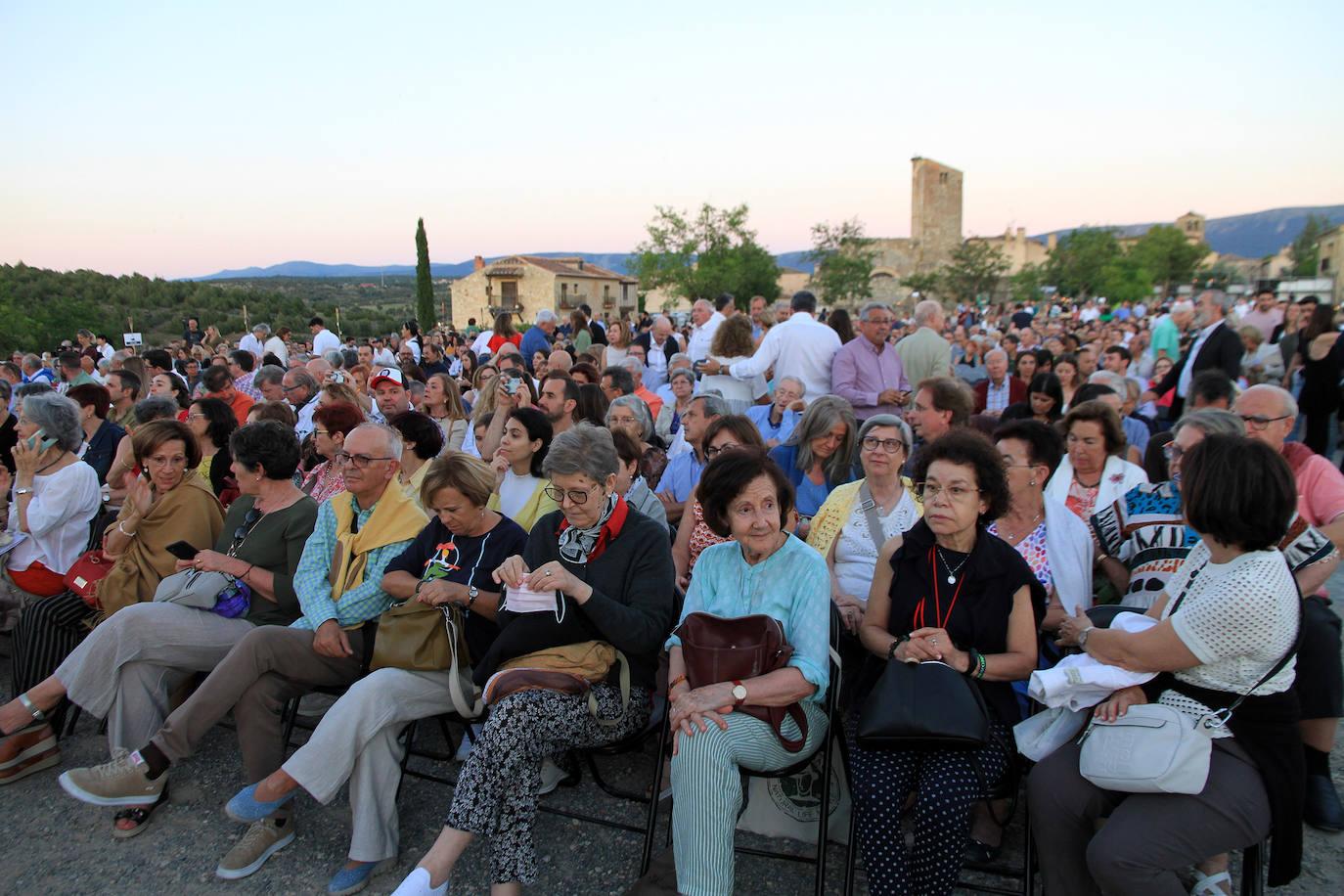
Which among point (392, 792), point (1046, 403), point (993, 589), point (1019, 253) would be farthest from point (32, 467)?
point (1019, 253)

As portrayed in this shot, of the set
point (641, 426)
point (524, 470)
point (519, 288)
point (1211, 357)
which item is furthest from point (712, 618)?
point (519, 288)

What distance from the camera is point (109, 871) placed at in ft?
9.53

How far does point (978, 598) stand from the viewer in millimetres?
2652

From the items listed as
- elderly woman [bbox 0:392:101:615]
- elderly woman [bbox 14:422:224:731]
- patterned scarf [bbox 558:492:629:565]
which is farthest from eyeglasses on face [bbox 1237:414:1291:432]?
elderly woman [bbox 0:392:101:615]

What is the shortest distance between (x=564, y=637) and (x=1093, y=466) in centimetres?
248

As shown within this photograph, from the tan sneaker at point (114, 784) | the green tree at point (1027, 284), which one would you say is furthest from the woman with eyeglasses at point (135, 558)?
the green tree at point (1027, 284)

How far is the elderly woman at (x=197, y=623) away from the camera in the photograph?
3.34m

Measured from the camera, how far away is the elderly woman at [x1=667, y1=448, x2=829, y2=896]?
2.41m

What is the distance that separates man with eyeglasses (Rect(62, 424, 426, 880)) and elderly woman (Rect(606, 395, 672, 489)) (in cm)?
181

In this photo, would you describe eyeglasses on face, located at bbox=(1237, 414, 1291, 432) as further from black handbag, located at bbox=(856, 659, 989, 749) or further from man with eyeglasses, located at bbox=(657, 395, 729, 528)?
man with eyeglasses, located at bbox=(657, 395, 729, 528)

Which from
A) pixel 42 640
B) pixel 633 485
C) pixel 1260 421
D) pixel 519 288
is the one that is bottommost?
pixel 42 640

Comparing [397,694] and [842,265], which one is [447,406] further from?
[842,265]

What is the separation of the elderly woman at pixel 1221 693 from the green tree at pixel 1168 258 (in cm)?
5711

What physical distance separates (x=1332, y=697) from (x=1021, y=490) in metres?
1.18
